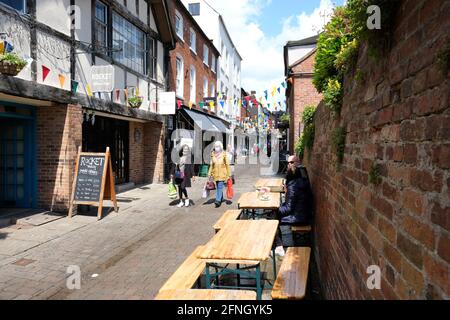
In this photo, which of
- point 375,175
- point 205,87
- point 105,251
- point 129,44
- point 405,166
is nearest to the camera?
point 405,166

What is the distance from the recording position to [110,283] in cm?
455

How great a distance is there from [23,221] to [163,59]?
9083mm

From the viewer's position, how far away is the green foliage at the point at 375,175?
7.01 ft

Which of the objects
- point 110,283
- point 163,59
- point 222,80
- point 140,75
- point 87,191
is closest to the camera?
point 110,283

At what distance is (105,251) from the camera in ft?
19.3

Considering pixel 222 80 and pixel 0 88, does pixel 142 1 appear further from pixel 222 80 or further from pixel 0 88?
pixel 222 80

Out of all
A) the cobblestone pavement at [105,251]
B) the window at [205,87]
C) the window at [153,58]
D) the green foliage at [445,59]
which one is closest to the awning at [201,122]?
the window at [205,87]

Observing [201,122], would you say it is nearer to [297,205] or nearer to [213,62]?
[213,62]

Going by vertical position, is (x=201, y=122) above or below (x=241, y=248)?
above

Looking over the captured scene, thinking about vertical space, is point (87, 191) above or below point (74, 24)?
below

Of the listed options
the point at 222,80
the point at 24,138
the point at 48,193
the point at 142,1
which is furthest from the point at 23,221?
the point at 222,80

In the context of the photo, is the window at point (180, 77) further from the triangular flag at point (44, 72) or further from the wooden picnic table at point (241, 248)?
the wooden picnic table at point (241, 248)

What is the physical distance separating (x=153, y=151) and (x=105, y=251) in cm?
849

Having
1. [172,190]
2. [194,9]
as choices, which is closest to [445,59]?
[172,190]
